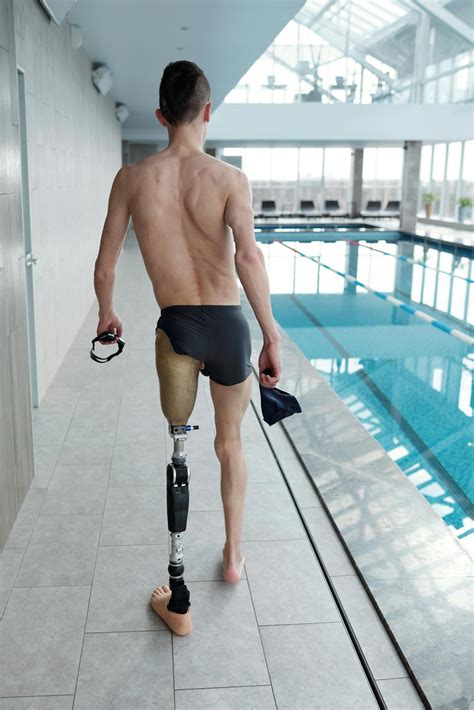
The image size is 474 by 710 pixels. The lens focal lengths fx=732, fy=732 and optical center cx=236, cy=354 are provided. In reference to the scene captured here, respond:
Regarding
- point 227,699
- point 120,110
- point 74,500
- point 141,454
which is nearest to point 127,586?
point 227,699

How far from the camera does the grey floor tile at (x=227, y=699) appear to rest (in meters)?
1.77

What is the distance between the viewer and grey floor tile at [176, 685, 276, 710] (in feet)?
5.82

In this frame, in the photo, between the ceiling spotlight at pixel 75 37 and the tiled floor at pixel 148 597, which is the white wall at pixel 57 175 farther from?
the tiled floor at pixel 148 597

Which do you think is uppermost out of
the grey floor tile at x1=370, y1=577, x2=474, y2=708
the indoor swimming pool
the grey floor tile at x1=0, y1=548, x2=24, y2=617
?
the grey floor tile at x1=370, y1=577, x2=474, y2=708

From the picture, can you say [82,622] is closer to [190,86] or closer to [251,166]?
[190,86]

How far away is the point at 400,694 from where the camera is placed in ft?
6.02

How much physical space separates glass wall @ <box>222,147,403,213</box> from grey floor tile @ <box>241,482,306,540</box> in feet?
80.8

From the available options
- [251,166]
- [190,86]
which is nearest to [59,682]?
[190,86]

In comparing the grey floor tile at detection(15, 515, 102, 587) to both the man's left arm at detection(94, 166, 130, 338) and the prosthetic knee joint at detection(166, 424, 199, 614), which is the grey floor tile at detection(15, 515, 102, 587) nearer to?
the prosthetic knee joint at detection(166, 424, 199, 614)

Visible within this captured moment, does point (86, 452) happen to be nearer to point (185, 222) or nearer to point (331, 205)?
point (185, 222)

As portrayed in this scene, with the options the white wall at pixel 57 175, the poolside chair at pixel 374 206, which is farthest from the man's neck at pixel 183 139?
the poolside chair at pixel 374 206

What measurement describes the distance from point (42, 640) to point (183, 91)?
157 cm

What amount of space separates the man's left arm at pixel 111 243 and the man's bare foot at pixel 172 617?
2.66ft

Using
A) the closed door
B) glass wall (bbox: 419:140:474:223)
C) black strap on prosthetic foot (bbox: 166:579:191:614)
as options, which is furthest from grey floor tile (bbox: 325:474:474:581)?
glass wall (bbox: 419:140:474:223)
